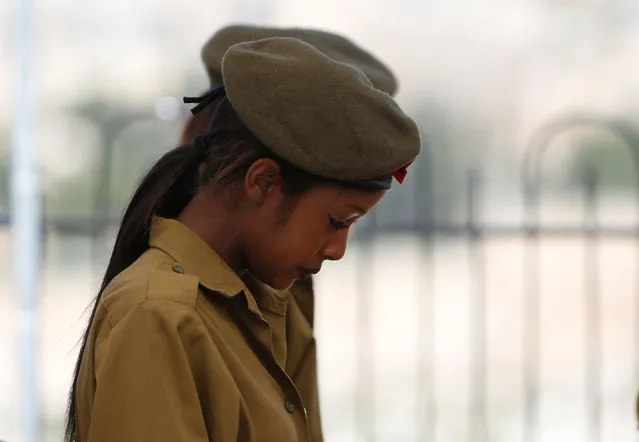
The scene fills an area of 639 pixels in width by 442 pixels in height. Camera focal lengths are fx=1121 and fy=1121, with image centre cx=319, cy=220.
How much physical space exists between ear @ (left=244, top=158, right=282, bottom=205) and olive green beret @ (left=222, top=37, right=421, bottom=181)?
0.03m

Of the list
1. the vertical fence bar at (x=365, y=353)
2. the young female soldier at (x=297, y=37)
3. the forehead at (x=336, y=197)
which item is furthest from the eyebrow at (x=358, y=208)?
the vertical fence bar at (x=365, y=353)

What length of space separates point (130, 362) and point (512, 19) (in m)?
3.11

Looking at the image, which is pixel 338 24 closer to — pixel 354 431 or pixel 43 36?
pixel 43 36

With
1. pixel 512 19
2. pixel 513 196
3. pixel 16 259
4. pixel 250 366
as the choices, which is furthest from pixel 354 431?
pixel 250 366

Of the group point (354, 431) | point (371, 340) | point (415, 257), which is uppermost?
point (415, 257)

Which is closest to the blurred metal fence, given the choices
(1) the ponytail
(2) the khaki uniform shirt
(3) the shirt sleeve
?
(1) the ponytail

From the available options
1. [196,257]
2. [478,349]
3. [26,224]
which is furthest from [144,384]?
[478,349]

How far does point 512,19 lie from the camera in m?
4.05

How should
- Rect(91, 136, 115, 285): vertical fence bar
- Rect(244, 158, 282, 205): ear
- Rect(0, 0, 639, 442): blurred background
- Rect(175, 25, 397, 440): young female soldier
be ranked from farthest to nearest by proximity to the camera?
Rect(0, 0, 639, 442): blurred background
Rect(91, 136, 115, 285): vertical fence bar
Rect(175, 25, 397, 440): young female soldier
Rect(244, 158, 282, 205): ear

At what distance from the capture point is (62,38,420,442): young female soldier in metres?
1.22

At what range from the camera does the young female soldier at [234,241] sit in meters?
1.22

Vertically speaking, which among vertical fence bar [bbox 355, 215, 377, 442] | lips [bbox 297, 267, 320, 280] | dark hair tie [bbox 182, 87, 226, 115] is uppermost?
dark hair tie [bbox 182, 87, 226, 115]

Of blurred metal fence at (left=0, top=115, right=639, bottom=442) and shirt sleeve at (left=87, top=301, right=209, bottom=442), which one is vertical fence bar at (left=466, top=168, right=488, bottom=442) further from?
shirt sleeve at (left=87, top=301, right=209, bottom=442)

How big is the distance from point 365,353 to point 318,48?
2.03 m
